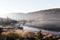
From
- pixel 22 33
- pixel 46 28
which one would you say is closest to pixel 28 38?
pixel 22 33

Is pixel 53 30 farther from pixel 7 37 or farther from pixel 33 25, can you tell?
pixel 7 37

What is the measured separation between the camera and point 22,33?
9.69 meters

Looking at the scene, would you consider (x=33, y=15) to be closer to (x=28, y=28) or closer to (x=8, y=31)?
(x=28, y=28)

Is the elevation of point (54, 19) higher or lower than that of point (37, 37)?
higher

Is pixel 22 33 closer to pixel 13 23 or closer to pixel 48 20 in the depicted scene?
pixel 13 23

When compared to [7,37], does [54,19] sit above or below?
above

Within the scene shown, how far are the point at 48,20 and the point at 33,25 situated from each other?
81 centimetres

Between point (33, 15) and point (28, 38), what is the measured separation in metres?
1.23

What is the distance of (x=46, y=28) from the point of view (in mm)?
9570

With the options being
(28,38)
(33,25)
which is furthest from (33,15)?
(28,38)

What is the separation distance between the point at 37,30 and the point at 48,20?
0.75 meters

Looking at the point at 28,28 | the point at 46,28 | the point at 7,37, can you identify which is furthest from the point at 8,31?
the point at 46,28

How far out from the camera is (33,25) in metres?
9.70

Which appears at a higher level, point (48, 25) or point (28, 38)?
point (48, 25)
